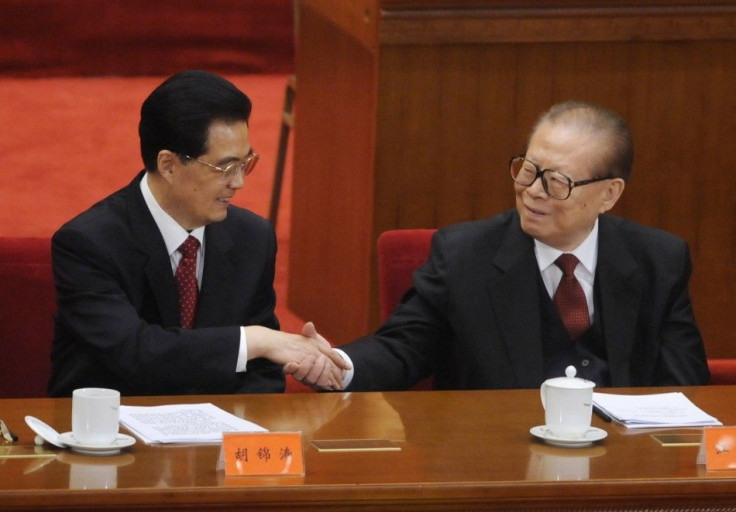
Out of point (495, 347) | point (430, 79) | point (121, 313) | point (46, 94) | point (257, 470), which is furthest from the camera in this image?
point (46, 94)

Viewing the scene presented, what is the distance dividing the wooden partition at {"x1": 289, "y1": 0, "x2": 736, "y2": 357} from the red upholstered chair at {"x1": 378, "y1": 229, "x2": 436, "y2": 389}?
2.12 ft

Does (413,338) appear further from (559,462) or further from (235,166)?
(559,462)

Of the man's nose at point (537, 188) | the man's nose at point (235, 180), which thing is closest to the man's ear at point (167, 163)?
the man's nose at point (235, 180)

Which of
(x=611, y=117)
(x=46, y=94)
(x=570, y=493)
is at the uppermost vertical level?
Answer: (x=46, y=94)

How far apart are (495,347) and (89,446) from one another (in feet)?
3.50

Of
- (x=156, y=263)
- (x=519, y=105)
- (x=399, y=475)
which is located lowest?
(x=399, y=475)

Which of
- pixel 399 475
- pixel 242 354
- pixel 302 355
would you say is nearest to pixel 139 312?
pixel 242 354

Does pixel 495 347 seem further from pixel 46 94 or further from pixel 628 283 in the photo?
pixel 46 94

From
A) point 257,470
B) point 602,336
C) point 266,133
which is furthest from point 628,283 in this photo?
point 266,133

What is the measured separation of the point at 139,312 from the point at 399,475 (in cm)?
98

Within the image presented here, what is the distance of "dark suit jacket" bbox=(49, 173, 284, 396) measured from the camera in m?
2.56

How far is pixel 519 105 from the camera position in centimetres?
368

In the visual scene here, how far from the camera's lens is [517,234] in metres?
2.85

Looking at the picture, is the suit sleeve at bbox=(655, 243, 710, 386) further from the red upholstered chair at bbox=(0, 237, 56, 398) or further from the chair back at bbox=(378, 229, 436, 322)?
the red upholstered chair at bbox=(0, 237, 56, 398)
